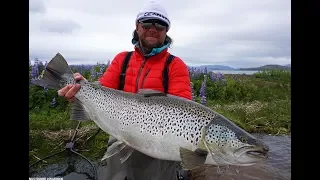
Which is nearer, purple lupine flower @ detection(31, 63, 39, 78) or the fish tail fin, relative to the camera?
the fish tail fin

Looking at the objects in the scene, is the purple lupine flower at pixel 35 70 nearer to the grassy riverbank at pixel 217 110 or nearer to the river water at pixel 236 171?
the grassy riverbank at pixel 217 110

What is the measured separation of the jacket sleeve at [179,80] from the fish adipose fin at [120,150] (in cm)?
38

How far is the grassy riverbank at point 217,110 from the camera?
256 centimetres

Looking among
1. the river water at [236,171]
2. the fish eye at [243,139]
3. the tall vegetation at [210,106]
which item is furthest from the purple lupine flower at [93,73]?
the fish eye at [243,139]

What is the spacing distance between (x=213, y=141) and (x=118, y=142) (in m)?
0.59

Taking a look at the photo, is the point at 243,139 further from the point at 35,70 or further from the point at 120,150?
the point at 35,70

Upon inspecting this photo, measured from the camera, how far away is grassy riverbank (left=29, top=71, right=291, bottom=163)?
256 centimetres

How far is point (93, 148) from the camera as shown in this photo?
2.58 metres

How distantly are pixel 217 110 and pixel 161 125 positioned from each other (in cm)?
110

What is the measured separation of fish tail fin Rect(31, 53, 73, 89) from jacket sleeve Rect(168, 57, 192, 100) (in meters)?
0.56

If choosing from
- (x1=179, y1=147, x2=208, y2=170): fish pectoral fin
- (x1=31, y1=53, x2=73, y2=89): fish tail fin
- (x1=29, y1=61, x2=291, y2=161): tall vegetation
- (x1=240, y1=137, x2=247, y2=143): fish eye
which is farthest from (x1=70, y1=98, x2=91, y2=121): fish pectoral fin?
(x1=240, y1=137, x2=247, y2=143): fish eye

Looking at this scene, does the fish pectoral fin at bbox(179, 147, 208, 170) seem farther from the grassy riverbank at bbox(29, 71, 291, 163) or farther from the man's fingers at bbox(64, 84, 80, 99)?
the grassy riverbank at bbox(29, 71, 291, 163)
